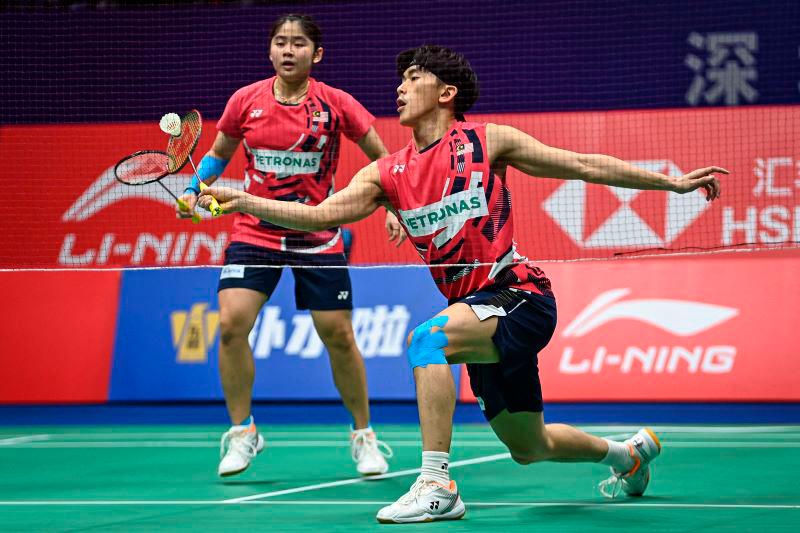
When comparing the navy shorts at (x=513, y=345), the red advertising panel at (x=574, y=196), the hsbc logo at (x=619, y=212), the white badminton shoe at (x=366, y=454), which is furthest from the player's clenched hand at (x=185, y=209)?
the hsbc logo at (x=619, y=212)

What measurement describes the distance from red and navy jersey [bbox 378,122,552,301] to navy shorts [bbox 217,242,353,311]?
140 cm

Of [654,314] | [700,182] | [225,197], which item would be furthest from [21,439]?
[700,182]

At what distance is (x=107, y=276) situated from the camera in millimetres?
9547

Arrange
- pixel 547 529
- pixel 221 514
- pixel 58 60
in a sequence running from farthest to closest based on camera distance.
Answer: pixel 58 60 < pixel 221 514 < pixel 547 529

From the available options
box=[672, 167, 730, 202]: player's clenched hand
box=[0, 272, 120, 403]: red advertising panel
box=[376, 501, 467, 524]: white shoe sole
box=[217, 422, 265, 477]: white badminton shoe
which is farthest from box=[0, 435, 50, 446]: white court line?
box=[672, 167, 730, 202]: player's clenched hand

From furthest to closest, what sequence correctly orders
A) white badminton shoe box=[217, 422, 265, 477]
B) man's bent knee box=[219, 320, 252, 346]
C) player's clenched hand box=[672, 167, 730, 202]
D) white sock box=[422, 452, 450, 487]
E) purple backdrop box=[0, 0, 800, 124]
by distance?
1. purple backdrop box=[0, 0, 800, 124]
2. man's bent knee box=[219, 320, 252, 346]
3. white badminton shoe box=[217, 422, 265, 477]
4. player's clenched hand box=[672, 167, 730, 202]
5. white sock box=[422, 452, 450, 487]

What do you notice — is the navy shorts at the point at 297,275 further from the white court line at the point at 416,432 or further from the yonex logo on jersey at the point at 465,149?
the white court line at the point at 416,432

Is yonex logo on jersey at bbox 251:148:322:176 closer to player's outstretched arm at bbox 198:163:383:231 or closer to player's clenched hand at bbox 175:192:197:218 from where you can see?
player's clenched hand at bbox 175:192:197:218

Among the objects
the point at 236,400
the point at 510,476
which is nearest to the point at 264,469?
the point at 236,400

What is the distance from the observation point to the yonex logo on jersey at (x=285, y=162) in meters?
5.99

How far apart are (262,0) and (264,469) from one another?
6128 mm

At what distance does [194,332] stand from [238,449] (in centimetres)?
350

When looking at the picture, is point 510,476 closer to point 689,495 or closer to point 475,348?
point 689,495

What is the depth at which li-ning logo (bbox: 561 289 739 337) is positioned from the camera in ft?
28.1
